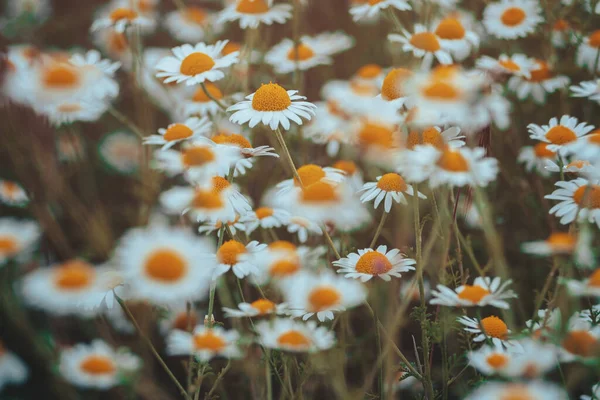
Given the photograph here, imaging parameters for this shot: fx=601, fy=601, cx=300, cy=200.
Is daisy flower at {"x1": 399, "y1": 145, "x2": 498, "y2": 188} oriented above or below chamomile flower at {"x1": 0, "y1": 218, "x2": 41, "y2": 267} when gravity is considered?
above

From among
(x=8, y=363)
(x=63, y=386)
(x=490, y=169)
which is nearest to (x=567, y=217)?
(x=490, y=169)

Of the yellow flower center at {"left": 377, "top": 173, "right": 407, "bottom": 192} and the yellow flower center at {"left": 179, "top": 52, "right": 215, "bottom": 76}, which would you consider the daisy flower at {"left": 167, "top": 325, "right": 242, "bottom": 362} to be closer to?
the yellow flower center at {"left": 377, "top": 173, "right": 407, "bottom": 192}

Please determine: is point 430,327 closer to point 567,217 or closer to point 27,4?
point 567,217

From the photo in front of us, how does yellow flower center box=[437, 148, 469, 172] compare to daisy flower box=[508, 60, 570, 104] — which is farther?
daisy flower box=[508, 60, 570, 104]

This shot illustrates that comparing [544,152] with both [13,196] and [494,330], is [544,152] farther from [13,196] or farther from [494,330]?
[13,196]

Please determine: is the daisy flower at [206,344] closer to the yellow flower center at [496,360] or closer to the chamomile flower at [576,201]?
the yellow flower center at [496,360]

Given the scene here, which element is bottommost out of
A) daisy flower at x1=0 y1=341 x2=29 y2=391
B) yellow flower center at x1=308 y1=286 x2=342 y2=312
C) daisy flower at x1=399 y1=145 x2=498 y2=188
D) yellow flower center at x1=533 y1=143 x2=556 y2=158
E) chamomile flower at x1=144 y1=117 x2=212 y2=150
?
daisy flower at x1=0 y1=341 x2=29 y2=391

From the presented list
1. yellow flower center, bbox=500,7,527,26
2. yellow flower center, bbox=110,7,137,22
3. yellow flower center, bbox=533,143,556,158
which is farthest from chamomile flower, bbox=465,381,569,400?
yellow flower center, bbox=110,7,137,22
